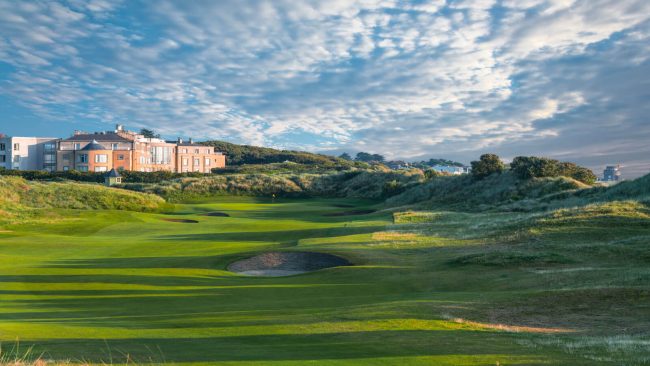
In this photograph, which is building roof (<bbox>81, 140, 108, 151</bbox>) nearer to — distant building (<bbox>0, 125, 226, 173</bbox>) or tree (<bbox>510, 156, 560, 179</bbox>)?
distant building (<bbox>0, 125, 226, 173</bbox>)

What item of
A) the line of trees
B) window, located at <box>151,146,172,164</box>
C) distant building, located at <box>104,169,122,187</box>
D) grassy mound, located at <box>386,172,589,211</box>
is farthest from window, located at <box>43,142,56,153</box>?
the line of trees

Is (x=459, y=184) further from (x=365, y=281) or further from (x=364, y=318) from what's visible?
(x=364, y=318)

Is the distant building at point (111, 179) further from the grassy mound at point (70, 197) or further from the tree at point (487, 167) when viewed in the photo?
the tree at point (487, 167)

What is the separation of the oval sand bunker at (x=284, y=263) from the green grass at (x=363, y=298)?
1206 mm

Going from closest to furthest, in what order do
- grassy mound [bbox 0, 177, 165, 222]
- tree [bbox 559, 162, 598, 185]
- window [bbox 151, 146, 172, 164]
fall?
grassy mound [bbox 0, 177, 165, 222] → tree [bbox 559, 162, 598, 185] → window [bbox 151, 146, 172, 164]

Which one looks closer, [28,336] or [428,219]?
[28,336]

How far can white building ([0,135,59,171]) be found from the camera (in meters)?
125

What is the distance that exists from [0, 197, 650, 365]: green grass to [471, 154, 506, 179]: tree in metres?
40.5

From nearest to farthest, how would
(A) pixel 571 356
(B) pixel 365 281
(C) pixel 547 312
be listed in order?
(A) pixel 571 356, (C) pixel 547 312, (B) pixel 365 281

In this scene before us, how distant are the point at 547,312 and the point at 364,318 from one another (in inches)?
225

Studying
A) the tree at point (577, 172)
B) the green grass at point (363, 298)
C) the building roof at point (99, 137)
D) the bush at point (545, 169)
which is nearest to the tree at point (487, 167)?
the bush at point (545, 169)

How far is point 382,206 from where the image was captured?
79875mm

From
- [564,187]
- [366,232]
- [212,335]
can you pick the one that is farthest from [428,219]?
[212,335]

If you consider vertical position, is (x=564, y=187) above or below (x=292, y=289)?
above
